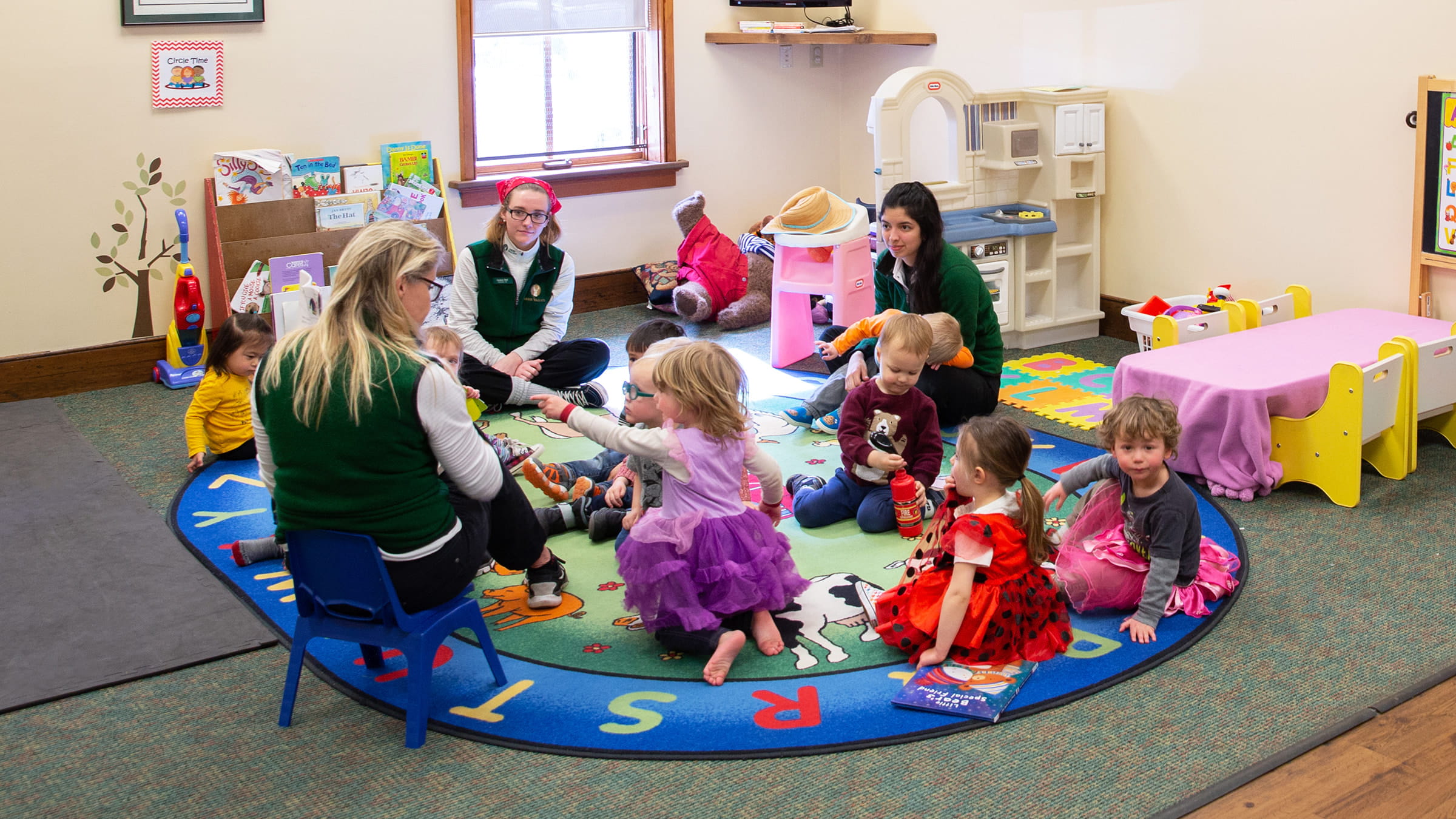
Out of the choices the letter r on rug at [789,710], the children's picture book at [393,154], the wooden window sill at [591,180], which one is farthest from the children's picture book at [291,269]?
the letter r on rug at [789,710]

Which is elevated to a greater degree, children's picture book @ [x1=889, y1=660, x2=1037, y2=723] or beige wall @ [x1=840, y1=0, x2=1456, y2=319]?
beige wall @ [x1=840, y1=0, x2=1456, y2=319]

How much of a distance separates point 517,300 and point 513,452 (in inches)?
38.6

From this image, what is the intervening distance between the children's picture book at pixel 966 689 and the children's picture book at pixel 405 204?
3.58m

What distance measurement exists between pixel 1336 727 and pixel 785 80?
15.7 ft

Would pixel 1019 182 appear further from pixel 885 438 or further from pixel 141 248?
pixel 141 248

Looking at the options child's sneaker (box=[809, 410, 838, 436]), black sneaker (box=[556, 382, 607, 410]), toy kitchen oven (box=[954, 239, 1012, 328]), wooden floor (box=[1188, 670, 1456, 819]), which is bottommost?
wooden floor (box=[1188, 670, 1456, 819])

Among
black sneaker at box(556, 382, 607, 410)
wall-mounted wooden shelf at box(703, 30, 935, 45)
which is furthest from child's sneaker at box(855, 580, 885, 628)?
wall-mounted wooden shelf at box(703, 30, 935, 45)

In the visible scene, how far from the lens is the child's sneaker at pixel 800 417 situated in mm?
4133

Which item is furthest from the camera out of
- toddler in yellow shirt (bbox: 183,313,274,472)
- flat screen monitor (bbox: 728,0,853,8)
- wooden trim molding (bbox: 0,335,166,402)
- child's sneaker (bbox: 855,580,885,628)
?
flat screen monitor (bbox: 728,0,853,8)

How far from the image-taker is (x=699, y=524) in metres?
2.50

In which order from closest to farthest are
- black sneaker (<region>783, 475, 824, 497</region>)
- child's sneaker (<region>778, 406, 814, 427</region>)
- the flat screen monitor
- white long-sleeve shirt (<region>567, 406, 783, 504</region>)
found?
white long-sleeve shirt (<region>567, 406, 783, 504</region>) → black sneaker (<region>783, 475, 824, 497</region>) → child's sneaker (<region>778, 406, 814, 427</region>) → the flat screen monitor

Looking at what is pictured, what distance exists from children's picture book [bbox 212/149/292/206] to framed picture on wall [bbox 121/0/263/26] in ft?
1.70

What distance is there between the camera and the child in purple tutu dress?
2.46 metres

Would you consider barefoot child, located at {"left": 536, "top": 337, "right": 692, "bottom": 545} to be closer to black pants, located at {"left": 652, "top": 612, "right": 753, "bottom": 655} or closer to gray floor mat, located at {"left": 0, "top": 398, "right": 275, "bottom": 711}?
black pants, located at {"left": 652, "top": 612, "right": 753, "bottom": 655}
